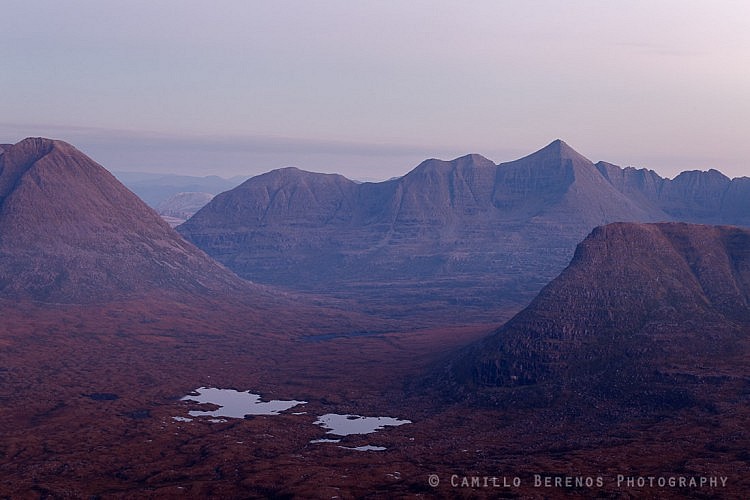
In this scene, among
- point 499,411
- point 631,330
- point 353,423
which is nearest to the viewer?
point 499,411

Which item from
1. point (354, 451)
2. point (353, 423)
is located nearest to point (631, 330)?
point (353, 423)

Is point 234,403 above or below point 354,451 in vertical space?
below

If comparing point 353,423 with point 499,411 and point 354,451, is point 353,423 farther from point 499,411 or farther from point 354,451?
point 499,411

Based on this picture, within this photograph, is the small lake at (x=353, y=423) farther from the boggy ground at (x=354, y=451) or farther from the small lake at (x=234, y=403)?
the small lake at (x=234, y=403)

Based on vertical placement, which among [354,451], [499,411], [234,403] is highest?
[499,411]

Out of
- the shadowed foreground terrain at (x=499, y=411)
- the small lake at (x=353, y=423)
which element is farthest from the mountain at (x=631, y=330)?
the small lake at (x=353, y=423)

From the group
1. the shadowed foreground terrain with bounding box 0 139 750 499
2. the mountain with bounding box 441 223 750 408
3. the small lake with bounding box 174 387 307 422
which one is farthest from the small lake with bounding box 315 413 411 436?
the mountain with bounding box 441 223 750 408
